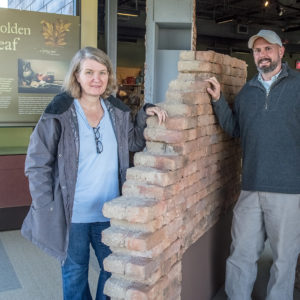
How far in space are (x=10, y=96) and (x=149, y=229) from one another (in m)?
3.21

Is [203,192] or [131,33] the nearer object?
[203,192]

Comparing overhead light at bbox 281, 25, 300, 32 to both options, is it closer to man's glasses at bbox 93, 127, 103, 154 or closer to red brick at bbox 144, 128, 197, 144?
red brick at bbox 144, 128, 197, 144

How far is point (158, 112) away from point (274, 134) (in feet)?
2.51

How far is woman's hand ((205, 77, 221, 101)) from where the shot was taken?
9.29ft

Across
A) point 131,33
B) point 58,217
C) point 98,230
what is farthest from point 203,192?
point 131,33

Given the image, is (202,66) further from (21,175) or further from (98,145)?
(21,175)

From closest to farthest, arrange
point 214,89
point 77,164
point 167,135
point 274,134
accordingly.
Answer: point 77,164 < point 167,135 < point 274,134 < point 214,89

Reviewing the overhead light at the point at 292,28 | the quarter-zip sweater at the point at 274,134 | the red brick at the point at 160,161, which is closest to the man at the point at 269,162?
the quarter-zip sweater at the point at 274,134

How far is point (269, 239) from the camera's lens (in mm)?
2932

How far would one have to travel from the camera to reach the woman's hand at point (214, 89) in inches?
111

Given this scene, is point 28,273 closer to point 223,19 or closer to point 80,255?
point 80,255

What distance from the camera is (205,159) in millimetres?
2918

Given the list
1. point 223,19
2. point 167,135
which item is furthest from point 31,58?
point 223,19

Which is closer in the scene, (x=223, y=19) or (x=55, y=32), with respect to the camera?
(x=55, y=32)
